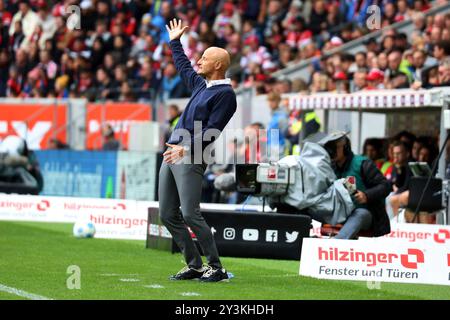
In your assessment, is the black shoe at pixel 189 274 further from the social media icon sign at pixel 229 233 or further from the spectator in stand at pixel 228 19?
the spectator in stand at pixel 228 19

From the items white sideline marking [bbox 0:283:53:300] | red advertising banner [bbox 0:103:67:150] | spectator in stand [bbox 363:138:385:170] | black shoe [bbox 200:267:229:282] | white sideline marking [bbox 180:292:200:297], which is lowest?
white sideline marking [bbox 0:283:53:300]

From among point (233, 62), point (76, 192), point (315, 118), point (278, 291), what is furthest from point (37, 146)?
point (278, 291)

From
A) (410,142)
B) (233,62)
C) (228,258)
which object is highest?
(233,62)

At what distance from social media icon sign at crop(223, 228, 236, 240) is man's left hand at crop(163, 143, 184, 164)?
322cm

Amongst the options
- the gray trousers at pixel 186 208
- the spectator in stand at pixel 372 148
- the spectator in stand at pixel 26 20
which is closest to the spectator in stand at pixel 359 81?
the spectator in stand at pixel 372 148

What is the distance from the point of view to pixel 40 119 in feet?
86.2

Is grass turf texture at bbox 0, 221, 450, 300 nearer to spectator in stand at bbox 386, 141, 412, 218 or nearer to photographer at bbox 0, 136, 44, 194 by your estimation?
spectator in stand at bbox 386, 141, 412, 218

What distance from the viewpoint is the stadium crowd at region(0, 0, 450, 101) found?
2089 centimetres

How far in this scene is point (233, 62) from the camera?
27656mm

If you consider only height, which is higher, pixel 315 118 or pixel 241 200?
pixel 315 118

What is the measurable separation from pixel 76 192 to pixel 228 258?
10.3 meters

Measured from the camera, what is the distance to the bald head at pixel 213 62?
10539mm

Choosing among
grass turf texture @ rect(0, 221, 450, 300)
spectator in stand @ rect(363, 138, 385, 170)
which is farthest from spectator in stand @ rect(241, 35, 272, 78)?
grass turf texture @ rect(0, 221, 450, 300)
